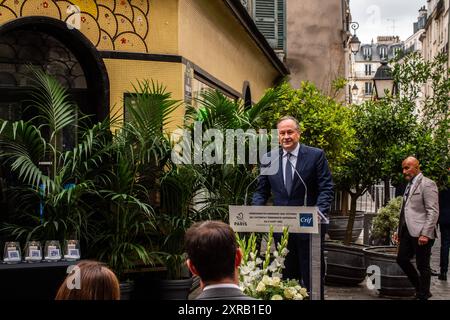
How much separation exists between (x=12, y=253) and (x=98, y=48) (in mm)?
2965

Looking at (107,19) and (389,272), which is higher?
(107,19)

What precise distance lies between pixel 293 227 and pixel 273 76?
613 inches

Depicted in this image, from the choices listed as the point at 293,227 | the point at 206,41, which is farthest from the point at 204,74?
the point at 293,227

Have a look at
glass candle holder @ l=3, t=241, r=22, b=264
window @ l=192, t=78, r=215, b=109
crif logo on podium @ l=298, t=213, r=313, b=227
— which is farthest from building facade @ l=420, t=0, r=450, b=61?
crif logo on podium @ l=298, t=213, r=313, b=227

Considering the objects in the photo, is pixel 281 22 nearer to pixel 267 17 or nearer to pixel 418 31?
pixel 267 17

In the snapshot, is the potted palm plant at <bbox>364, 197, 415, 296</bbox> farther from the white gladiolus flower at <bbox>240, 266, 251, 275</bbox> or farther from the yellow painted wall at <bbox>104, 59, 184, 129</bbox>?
the white gladiolus flower at <bbox>240, 266, 251, 275</bbox>

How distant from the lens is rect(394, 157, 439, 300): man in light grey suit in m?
9.44

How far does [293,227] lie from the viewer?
19.1ft

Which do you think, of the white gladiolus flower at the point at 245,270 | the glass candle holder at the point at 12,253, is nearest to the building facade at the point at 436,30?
the glass candle holder at the point at 12,253

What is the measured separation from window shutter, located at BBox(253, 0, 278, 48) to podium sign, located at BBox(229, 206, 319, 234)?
17101mm

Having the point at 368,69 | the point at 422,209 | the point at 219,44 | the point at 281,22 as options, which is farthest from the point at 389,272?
the point at 368,69

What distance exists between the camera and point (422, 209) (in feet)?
31.3

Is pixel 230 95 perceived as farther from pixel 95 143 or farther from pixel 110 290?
pixel 110 290

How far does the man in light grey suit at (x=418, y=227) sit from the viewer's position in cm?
944
